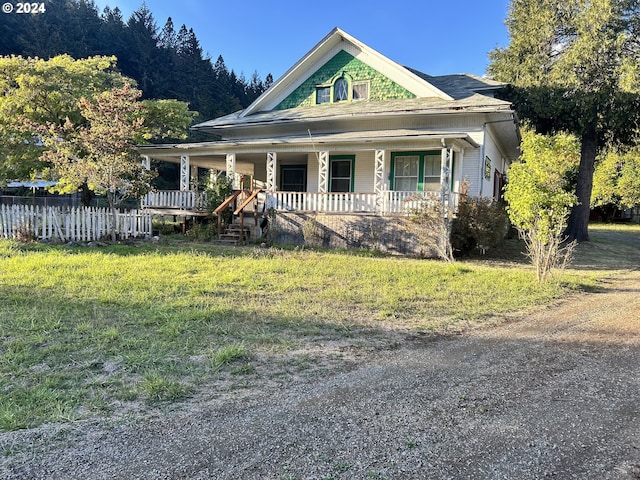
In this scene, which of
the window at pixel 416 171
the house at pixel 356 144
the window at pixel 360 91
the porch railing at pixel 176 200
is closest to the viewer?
the house at pixel 356 144

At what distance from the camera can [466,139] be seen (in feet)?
46.5

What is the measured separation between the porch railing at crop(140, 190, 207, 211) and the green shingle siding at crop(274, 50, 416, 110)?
5.96m

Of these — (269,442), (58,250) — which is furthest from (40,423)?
(58,250)

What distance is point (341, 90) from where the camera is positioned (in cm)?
1922

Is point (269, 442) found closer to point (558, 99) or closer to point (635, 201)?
point (558, 99)

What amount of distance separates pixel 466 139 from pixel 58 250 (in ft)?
39.7

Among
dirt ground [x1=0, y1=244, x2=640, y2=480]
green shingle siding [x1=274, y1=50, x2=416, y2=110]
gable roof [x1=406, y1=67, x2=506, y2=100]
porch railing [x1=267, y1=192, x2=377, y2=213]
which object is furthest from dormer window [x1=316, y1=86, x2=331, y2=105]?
dirt ground [x1=0, y1=244, x2=640, y2=480]

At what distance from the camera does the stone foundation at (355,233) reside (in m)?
13.8

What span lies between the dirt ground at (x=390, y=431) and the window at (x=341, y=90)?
1607 cm

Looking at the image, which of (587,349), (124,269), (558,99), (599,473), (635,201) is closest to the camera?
(599,473)

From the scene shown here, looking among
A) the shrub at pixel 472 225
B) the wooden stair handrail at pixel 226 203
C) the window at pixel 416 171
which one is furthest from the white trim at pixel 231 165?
the shrub at pixel 472 225

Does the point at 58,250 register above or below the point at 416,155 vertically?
below

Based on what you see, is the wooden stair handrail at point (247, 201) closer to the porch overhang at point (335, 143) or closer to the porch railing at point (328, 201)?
the porch railing at point (328, 201)

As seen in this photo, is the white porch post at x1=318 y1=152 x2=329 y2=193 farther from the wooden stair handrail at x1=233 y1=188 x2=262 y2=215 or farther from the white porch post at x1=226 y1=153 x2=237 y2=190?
the white porch post at x1=226 y1=153 x2=237 y2=190
